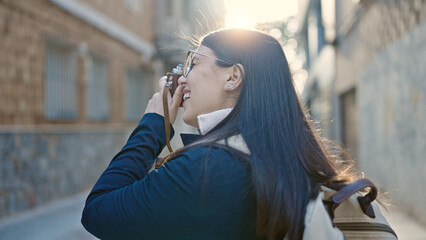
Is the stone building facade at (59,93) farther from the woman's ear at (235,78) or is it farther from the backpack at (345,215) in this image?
the backpack at (345,215)

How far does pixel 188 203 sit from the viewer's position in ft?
4.28

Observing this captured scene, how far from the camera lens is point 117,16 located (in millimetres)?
12008

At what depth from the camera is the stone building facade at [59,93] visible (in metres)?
6.96

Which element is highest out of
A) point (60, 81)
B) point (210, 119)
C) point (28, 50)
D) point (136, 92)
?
point (28, 50)

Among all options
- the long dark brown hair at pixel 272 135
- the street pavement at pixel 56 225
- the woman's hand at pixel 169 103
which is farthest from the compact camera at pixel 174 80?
the street pavement at pixel 56 225

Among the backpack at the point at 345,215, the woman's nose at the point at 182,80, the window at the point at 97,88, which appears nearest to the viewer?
the backpack at the point at 345,215

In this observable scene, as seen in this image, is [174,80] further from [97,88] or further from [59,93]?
[97,88]

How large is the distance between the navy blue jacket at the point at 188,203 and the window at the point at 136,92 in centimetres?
A: 1227

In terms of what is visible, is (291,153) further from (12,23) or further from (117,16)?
(117,16)

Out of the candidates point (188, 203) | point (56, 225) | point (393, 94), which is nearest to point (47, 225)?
point (56, 225)

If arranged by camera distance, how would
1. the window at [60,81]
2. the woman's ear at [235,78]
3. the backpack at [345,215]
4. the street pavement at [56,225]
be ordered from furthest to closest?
1. the window at [60,81]
2. the street pavement at [56,225]
3. the woman's ear at [235,78]
4. the backpack at [345,215]

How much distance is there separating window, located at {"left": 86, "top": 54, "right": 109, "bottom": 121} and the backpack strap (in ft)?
30.7

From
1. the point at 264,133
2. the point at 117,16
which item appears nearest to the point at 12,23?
the point at 117,16

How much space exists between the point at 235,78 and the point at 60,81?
7899 mm
